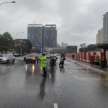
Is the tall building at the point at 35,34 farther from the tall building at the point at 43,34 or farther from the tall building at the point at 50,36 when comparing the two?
the tall building at the point at 50,36

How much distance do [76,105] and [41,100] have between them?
5.40 feet

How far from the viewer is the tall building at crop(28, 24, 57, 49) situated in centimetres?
16075

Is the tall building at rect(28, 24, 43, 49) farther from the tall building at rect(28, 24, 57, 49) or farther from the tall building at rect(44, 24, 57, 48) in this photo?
the tall building at rect(44, 24, 57, 48)

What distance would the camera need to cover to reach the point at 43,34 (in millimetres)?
159625

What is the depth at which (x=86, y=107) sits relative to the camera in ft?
35.7

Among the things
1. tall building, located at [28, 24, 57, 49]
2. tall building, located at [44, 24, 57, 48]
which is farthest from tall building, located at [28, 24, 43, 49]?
tall building, located at [44, 24, 57, 48]

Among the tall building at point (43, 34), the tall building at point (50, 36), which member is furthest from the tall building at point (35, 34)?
the tall building at point (50, 36)

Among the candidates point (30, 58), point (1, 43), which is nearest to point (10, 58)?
point (30, 58)

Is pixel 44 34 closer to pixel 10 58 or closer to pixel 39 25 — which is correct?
pixel 39 25

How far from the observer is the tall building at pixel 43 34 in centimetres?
16075

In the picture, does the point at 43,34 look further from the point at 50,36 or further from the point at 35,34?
the point at 35,34

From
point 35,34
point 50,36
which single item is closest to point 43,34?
point 50,36

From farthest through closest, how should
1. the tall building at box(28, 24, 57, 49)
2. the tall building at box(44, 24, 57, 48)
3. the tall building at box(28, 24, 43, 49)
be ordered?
the tall building at box(44, 24, 57, 48), the tall building at box(28, 24, 57, 49), the tall building at box(28, 24, 43, 49)

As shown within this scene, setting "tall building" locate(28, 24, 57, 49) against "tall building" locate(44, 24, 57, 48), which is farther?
"tall building" locate(44, 24, 57, 48)
